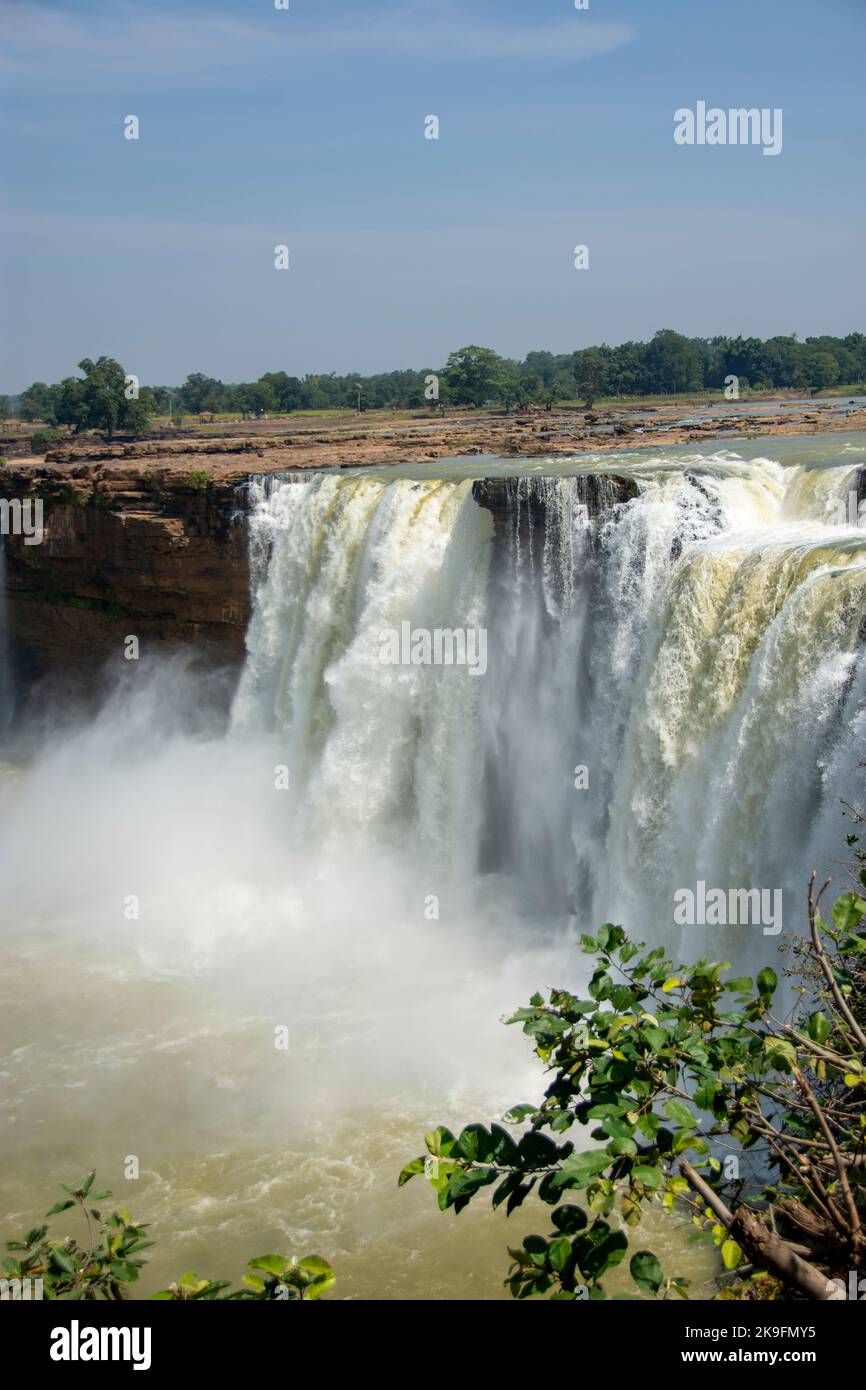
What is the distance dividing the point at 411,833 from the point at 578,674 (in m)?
3.72

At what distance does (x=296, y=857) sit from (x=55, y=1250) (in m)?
13.5

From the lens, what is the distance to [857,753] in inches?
364

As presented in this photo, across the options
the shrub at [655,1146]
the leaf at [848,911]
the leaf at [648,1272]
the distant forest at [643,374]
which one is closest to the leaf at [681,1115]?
the shrub at [655,1146]

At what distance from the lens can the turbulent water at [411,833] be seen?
404 inches

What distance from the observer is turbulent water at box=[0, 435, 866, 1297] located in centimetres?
1025

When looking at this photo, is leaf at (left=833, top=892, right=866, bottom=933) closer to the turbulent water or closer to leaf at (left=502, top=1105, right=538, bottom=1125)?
leaf at (left=502, top=1105, right=538, bottom=1125)

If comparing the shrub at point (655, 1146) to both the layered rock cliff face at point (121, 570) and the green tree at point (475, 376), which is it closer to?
the layered rock cliff face at point (121, 570)

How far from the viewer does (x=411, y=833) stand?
16547 millimetres

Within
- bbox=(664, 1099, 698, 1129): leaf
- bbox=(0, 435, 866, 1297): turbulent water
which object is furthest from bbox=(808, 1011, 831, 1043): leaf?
bbox=(0, 435, 866, 1297): turbulent water

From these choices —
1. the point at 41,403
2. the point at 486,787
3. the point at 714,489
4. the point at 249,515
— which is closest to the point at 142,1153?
the point at 486,787

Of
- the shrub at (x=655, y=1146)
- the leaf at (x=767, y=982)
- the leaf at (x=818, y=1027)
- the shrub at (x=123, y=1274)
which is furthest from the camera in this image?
the leaf at (x=767, y=982)

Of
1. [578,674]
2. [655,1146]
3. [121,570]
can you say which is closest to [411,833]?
[578,674]

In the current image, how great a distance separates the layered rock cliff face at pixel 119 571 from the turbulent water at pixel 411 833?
50.7 inches

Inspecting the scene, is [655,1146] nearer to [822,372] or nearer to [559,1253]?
[559,1253]
